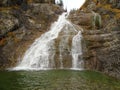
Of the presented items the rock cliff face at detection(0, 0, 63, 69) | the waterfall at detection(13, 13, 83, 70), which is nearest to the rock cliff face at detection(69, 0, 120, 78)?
the waterfall at detection(13, 13, 83, 70)

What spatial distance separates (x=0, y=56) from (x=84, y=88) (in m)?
28.3

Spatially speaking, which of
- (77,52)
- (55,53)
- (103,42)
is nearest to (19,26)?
(55,53)

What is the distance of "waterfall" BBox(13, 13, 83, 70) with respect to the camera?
168 feet

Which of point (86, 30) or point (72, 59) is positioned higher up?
point (86, 30)

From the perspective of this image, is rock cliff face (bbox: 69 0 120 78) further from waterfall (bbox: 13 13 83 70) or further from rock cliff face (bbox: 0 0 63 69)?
rock cliff face (bbox: 0 0 63 69)

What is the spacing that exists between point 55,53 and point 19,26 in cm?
1478

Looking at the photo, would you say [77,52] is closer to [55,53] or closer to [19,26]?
[55,53]

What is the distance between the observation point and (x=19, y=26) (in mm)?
63375

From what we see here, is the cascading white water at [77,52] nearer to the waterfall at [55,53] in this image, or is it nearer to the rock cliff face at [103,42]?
the waterfall at [55,53]

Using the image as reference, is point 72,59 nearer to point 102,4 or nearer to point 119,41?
point 119,41

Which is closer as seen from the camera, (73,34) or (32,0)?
(73,34)

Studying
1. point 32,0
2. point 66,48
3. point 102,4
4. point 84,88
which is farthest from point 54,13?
point 84,88

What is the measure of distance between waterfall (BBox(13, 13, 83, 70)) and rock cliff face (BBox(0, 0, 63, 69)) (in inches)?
89.5

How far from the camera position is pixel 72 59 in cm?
5159
